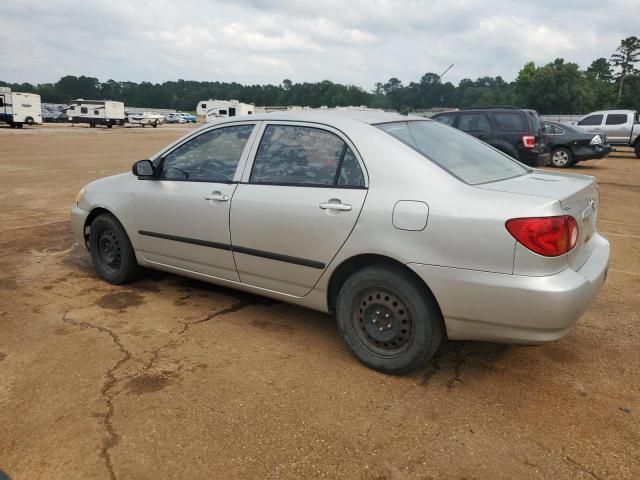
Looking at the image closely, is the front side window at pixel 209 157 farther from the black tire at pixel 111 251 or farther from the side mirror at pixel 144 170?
the black tire at pixel 111 251

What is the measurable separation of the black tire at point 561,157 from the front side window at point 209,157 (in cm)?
1516

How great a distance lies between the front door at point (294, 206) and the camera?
330cm

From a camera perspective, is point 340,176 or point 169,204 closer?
point 340,176

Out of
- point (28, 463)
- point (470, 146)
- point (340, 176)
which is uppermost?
point (470, 146)

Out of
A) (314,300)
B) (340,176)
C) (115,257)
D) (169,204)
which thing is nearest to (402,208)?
(340,176)

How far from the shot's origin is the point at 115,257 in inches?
189

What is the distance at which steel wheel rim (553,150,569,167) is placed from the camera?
1672cm

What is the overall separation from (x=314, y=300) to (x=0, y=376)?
6.34 feet

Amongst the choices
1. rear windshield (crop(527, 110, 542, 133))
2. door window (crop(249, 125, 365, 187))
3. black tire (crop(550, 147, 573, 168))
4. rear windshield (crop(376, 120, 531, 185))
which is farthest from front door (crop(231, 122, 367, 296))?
black tire (crop(550, 147, 573, 168))

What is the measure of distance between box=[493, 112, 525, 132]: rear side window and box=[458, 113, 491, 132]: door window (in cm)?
26

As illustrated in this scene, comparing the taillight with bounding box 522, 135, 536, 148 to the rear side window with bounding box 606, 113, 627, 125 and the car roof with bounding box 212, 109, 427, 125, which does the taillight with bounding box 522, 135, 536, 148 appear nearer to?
the car roof with bounding box 212, 109, 427, 125

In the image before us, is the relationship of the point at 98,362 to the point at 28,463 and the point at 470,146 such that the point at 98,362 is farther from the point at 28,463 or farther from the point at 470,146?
the point at 470,146

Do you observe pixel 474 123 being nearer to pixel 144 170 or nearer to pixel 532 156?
pixel 532 156

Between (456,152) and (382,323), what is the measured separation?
1240mm
